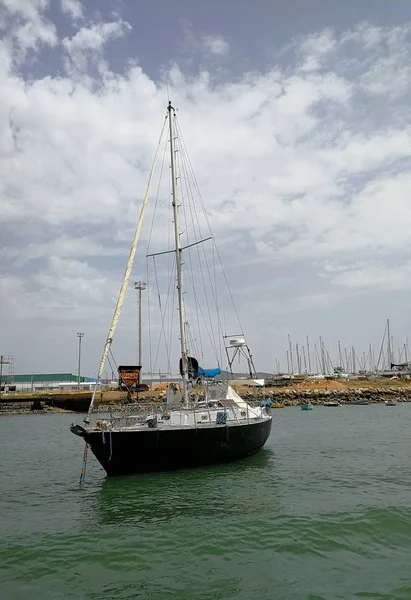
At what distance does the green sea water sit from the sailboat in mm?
698

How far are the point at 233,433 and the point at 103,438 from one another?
6.58m

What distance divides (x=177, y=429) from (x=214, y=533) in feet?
25.2

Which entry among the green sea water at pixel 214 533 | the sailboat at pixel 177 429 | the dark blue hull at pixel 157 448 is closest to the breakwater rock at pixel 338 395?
the sailboat at pixel 177 429

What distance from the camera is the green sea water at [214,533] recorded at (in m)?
10.2

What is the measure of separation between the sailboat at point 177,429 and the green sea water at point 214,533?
2.29ft

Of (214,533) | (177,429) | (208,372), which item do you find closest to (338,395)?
(208,372)

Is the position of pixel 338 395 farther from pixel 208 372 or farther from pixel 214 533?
pixel 214 533

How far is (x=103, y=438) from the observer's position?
20.0m

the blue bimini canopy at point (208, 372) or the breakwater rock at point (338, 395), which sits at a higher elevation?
the blue bimini canopy at point (208, 372)

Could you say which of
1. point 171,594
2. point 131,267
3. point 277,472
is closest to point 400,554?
point 171,594

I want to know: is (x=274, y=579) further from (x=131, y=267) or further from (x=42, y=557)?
(x=131, y=267)

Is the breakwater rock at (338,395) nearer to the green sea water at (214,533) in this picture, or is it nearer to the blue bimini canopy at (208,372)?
the blue bimini canopy at (208,372)

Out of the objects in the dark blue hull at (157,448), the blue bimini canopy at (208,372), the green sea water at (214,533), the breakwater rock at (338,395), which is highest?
the blue bimini canopy at (208,372)

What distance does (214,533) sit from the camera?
43.7ft
